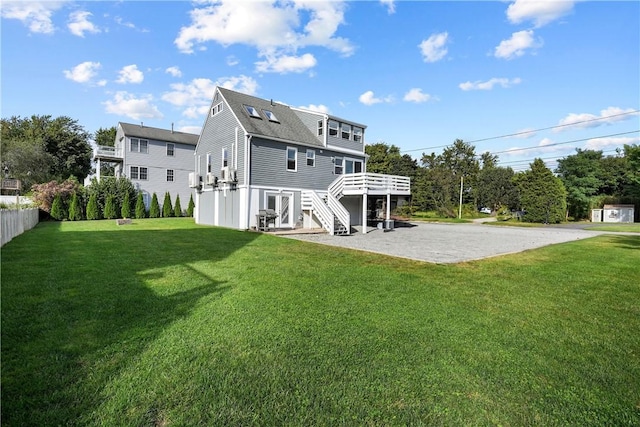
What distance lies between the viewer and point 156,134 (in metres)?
29.7

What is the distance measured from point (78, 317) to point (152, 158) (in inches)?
1132

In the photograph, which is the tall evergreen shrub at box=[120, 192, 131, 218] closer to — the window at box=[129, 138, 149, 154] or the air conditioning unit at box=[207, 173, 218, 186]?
the window at box=[129, 138, 149, 154]

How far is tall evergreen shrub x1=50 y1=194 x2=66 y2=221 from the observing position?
22.7 m

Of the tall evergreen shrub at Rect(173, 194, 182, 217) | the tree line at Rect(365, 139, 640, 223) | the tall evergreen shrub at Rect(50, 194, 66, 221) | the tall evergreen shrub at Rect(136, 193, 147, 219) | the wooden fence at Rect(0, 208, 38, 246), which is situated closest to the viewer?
the wooden fence at Rect(0, 208, 38, 246)

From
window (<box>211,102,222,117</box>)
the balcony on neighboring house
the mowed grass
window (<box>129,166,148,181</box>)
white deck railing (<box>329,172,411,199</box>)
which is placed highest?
window (<box>211,102,222,117</box>)

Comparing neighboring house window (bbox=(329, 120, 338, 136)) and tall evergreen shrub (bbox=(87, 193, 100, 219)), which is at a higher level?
neighboring house window (bbox=(329, 120, 338, 136))

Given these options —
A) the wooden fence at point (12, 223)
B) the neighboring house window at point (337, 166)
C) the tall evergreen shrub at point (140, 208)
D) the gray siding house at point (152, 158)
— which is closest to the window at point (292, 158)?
the neighboring house window at point (337, 166)

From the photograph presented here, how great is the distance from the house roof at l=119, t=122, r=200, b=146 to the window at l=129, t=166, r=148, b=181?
111 inches

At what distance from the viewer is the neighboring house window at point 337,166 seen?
2139 centimetres

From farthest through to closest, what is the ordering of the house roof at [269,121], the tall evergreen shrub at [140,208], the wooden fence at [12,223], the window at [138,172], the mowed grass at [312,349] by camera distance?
1. the window at [138,172]
2. the tall evergreen shrub at [140,208]
3. the house roof at [269,121]
4. the wooden fence at [12,223]
5. the mowed grass at [312,349]

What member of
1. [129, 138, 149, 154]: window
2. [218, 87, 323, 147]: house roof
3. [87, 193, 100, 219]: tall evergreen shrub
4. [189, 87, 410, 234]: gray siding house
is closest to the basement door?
[189, 87, 410, 234]: gray siding house

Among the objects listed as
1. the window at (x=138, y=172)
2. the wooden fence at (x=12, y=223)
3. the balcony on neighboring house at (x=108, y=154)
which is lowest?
the wooden fence at (x=12, y=223)

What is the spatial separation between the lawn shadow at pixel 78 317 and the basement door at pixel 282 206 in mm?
9821

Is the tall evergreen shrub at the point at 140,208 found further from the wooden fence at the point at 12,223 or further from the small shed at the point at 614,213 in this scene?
the small shed at the point at 614,213
